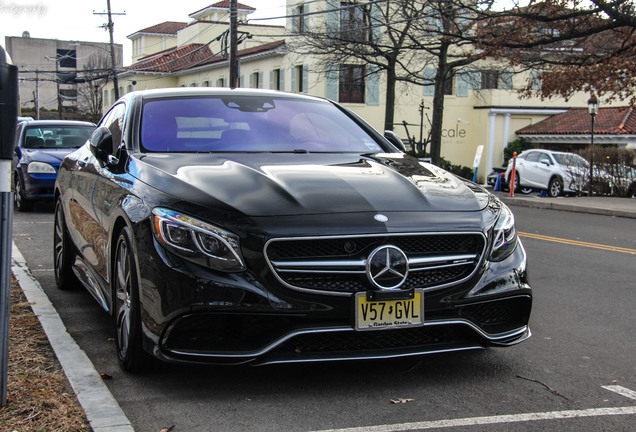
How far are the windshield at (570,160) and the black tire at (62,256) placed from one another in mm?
20394

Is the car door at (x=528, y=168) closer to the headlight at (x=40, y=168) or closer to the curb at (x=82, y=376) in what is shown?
the headlight at (x=40, y=168)

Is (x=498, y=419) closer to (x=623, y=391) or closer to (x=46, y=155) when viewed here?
(x=623, y=391)

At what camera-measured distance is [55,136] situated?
15.9m

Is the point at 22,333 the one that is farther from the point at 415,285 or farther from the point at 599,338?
the point at 599,338

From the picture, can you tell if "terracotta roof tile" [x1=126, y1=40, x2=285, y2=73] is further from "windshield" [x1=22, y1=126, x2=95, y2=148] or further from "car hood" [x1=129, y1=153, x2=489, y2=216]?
"car hood" [x1=129, y1=153, x2=489, y2=216]

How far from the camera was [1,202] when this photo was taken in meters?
3.51

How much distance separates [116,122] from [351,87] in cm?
4149

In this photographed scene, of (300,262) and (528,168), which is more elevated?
(300,262)

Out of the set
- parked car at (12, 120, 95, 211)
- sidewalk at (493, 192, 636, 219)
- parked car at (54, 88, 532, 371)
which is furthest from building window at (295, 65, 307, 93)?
parked car at (54, 88, 532, 371)

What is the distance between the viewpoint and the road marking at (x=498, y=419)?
3578mm

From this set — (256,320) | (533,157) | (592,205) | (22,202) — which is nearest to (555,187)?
(533,157)

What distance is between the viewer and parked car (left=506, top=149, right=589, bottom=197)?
2491 cm

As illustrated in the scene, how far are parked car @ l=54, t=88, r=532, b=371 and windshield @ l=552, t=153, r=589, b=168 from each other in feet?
70.2

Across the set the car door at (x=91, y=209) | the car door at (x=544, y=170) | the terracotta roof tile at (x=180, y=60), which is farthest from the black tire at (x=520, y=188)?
the terracotta roof tile at (x=180, y=60)
